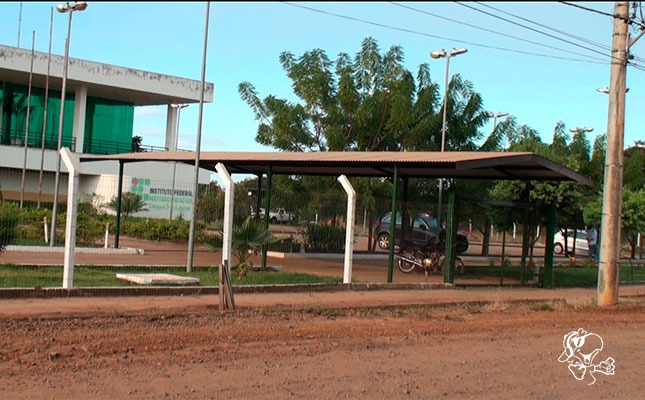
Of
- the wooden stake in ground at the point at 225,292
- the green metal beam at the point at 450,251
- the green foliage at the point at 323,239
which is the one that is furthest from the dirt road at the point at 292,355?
the green metal beam at the point at 450,251

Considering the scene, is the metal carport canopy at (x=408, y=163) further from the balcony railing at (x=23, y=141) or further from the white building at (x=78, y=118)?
the balcony railing at (x=23, y=141)

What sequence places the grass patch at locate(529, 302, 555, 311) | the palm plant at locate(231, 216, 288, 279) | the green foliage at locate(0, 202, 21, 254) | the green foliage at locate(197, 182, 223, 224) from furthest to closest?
the green foliage at locate(197, 182, 223, 224) < the palm plant at locate(231, 216, 288, 279) < the grass patch at locate(529, 302, 555, 311) < the green foliage at locate(0, 202, 21, 254)

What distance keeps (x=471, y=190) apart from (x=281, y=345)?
2175cm

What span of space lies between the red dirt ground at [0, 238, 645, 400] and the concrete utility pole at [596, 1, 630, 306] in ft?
7.26

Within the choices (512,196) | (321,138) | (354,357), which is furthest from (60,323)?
(321,138)

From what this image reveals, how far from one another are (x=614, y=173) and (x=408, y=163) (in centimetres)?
466

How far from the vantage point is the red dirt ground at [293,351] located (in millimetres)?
7621

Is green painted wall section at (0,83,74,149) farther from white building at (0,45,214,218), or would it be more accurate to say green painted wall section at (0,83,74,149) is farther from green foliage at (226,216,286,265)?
green foliage at (226,216,286,265)

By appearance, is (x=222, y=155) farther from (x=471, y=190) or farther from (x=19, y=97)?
(x=19, y=97)

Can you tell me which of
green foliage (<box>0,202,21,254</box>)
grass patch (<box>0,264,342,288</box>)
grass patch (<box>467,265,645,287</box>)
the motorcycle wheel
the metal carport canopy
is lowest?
grass patch (<box>0,264,342,288</box>)

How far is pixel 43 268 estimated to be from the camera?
52.2 ft

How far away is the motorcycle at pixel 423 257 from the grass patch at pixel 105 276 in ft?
12.1

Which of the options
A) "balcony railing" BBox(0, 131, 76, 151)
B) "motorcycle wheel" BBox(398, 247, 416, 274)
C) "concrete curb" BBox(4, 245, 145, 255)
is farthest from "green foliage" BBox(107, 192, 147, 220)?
"balcony railing" BBox(0, 131, 76, 151)

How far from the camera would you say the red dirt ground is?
7.62 metres
